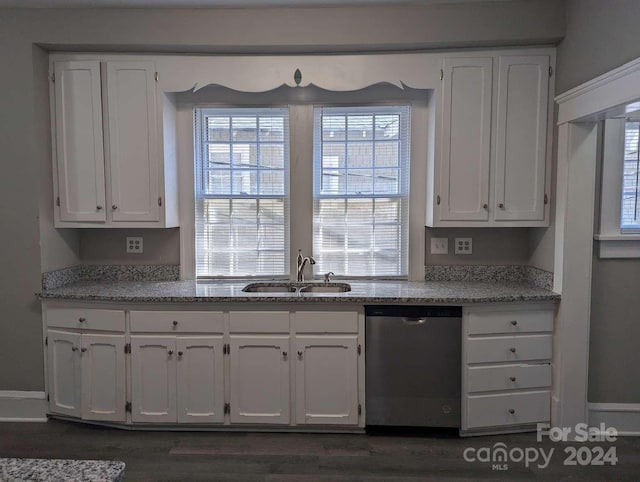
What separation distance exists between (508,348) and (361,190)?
1.43 meters

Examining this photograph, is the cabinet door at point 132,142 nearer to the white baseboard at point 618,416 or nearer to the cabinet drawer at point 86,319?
the cabinet drawer at point 86,319

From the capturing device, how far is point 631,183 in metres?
2.74

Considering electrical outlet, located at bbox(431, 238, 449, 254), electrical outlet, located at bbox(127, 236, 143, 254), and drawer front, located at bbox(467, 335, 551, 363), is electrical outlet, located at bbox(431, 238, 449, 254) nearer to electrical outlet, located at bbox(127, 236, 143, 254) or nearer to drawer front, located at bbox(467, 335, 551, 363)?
drawer front, located at bbox(467, 335, 551, 363)

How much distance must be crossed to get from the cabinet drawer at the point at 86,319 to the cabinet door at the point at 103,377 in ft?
Answer: 0.21

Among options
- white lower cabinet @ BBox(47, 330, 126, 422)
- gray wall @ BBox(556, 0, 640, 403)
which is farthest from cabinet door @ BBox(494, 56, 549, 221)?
white lower cabinet @ BBox(47, 330, 126, 422)

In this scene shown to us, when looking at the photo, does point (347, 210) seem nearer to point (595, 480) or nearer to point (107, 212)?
point (107, 212)

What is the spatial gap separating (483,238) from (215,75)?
2172 millimetres

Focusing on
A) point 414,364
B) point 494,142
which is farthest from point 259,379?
point 494,142

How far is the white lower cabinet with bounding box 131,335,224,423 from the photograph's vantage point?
8.90 feet

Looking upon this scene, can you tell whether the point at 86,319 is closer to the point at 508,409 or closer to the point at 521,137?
the point at 508,409

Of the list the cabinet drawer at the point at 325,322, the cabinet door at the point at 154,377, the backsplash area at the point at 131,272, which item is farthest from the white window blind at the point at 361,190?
the cabinet door at the point at 154,377

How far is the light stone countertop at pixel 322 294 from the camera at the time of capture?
2.64 meters

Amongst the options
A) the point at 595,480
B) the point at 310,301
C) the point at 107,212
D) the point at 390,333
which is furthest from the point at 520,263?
the point at 107,212

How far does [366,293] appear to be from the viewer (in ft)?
9.00
